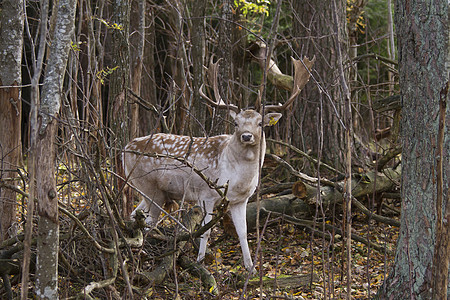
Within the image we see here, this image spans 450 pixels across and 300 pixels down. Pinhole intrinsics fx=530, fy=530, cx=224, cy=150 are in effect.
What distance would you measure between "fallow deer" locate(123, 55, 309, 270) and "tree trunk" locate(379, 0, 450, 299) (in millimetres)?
2240

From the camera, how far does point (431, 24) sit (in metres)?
3.67

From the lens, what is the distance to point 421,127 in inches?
146

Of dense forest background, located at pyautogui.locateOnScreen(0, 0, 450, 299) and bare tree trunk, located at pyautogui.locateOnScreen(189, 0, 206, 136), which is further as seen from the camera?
bare tree trunk, located at pyautogui.locateOnScreen(189, 0, 206, 136)

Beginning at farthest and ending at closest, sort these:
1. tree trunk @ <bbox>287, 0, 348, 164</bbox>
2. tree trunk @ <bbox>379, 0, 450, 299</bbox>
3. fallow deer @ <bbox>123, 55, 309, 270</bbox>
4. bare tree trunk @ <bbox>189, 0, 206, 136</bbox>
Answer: bare tree trunk @ <bbox>189, 0, 206, 136</bbox>, tree trunk @ <bbox>287, 0, 348, 164</bbox>, fallow deer @ <bbox>123, 55, 309, 270</bbox>, tree trunk @ <bbox>379, 0, 450, 299</bbox>

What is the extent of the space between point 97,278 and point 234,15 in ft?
21.7

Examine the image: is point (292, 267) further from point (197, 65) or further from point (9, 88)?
point (197, 65)

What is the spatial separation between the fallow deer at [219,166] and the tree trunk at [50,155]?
2.49m

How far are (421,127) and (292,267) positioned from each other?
2.97m

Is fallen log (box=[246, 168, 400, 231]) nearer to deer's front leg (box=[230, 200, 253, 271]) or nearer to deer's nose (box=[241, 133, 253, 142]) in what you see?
deer's front leg (box=[230, 200, 253, 271])

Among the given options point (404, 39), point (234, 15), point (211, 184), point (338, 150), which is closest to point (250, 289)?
point (211, 184)

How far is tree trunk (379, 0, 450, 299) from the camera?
3664 mm

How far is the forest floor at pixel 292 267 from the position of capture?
4.95m

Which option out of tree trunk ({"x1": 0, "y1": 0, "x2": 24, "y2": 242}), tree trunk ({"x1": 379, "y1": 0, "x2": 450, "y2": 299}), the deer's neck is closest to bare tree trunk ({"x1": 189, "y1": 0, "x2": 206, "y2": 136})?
the deer's neck

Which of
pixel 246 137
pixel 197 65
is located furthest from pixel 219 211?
pixel 197 65
